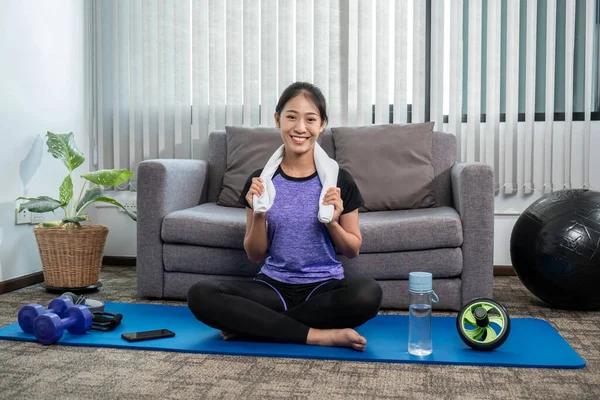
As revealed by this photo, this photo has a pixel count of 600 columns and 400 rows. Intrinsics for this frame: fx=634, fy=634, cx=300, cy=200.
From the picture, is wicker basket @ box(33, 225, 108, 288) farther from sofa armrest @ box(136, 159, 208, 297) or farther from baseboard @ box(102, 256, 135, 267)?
baseboard @ box(102, 256, 135, 267)

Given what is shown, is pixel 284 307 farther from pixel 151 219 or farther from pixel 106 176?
pixel 106 176

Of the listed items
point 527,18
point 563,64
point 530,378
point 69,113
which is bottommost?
point 530,378

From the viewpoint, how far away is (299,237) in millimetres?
2113

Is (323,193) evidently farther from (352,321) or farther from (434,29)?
(434,29)

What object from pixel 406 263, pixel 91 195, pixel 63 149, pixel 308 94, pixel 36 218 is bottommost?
pixel 406 263

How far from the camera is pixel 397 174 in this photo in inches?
122

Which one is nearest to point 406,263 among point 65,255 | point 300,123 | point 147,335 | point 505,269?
point 300,123

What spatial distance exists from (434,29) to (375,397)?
2608 millimetres

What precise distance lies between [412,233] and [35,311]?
1.45m

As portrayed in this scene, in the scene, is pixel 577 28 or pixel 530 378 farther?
pixel 577 28

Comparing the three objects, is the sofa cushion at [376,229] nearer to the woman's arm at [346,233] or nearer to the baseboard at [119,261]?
the woman's arm at [346,233]

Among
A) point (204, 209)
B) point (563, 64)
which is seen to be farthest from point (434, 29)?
point (204, 209)

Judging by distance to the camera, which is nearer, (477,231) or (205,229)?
(477,231)

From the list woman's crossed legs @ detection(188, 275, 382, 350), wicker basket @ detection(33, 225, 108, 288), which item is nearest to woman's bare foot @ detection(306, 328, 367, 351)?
woman's crossed legs @ detection(188, 275, 382, 350)
